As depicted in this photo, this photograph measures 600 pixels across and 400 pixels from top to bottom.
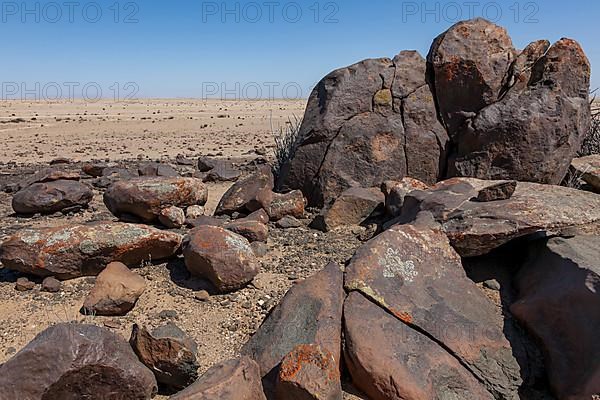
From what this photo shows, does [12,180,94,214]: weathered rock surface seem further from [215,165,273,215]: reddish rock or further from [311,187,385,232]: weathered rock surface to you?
[311,187,385,232]: weathered rock surface

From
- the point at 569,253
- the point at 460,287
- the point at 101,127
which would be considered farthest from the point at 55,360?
the point at 101,127

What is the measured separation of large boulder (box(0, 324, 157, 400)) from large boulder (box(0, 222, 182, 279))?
1431 millimetres

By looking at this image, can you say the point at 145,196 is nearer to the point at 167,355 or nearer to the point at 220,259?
the point at 220,259

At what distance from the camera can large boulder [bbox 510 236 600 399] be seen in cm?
301

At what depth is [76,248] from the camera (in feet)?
13.9

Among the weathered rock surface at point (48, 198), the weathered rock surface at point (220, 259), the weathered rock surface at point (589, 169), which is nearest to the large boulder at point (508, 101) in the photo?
the weathered rock surface at point (589, 169)

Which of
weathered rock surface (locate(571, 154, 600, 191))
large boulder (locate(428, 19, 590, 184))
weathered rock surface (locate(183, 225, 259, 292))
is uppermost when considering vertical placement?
large boulder (locate(428, 19, 590, 184))

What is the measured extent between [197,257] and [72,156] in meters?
10.3

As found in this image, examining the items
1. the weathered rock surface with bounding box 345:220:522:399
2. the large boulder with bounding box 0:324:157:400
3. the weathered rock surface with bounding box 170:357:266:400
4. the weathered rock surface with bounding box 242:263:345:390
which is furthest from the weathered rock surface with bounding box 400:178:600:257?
the large boulder with bounding box 0:324:157:400

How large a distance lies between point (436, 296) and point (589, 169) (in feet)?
11.4

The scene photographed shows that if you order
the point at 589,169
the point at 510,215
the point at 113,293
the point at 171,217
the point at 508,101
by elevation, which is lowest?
the point at 113,293

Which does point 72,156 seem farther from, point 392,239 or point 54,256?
point 392,239

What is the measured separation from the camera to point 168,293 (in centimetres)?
416

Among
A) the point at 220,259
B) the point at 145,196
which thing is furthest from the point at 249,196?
the point at 220,259
